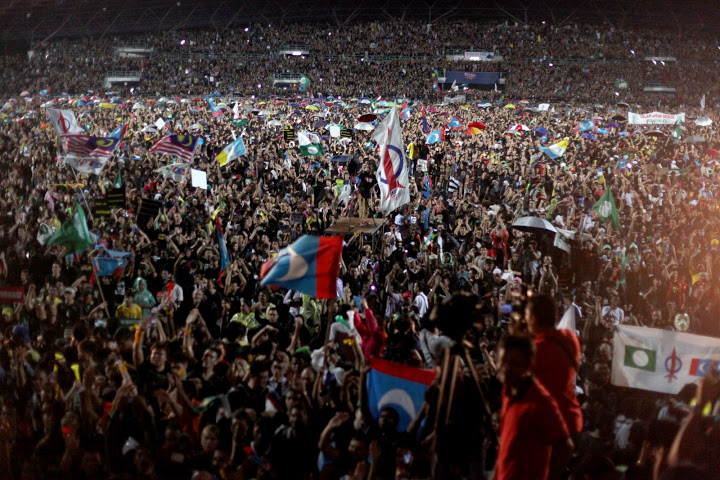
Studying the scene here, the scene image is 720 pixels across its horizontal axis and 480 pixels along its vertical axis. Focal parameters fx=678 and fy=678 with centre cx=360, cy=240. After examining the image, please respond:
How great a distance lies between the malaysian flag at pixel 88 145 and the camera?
12492 mm

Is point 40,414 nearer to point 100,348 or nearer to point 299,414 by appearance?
point 100,348

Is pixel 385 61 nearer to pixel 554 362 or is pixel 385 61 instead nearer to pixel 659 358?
pixel 659 358

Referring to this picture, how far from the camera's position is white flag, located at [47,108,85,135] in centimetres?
1433

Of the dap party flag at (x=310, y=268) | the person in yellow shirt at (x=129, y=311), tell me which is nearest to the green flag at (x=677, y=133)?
the dap party flag at (x=310, y=268)

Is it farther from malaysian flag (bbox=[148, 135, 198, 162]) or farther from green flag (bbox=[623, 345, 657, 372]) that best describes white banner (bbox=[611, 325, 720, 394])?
malaysian flag (bbox=[148, 135, 198, 162])

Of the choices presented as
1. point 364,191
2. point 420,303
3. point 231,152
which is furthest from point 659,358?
point 231,152

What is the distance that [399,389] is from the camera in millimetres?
4168

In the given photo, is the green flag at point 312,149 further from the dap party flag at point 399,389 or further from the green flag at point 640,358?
the dap party flag at point 399,389

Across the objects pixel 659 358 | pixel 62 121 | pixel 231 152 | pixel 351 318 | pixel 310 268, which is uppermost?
pixel 62 121

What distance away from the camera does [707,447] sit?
3.47 metres

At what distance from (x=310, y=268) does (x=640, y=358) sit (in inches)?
112

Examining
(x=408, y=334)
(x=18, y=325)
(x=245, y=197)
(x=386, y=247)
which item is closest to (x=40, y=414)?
(x=18, y=325)

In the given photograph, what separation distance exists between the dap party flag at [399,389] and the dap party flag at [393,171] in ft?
20.9

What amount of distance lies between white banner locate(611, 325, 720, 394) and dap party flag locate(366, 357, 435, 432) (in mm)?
2024
